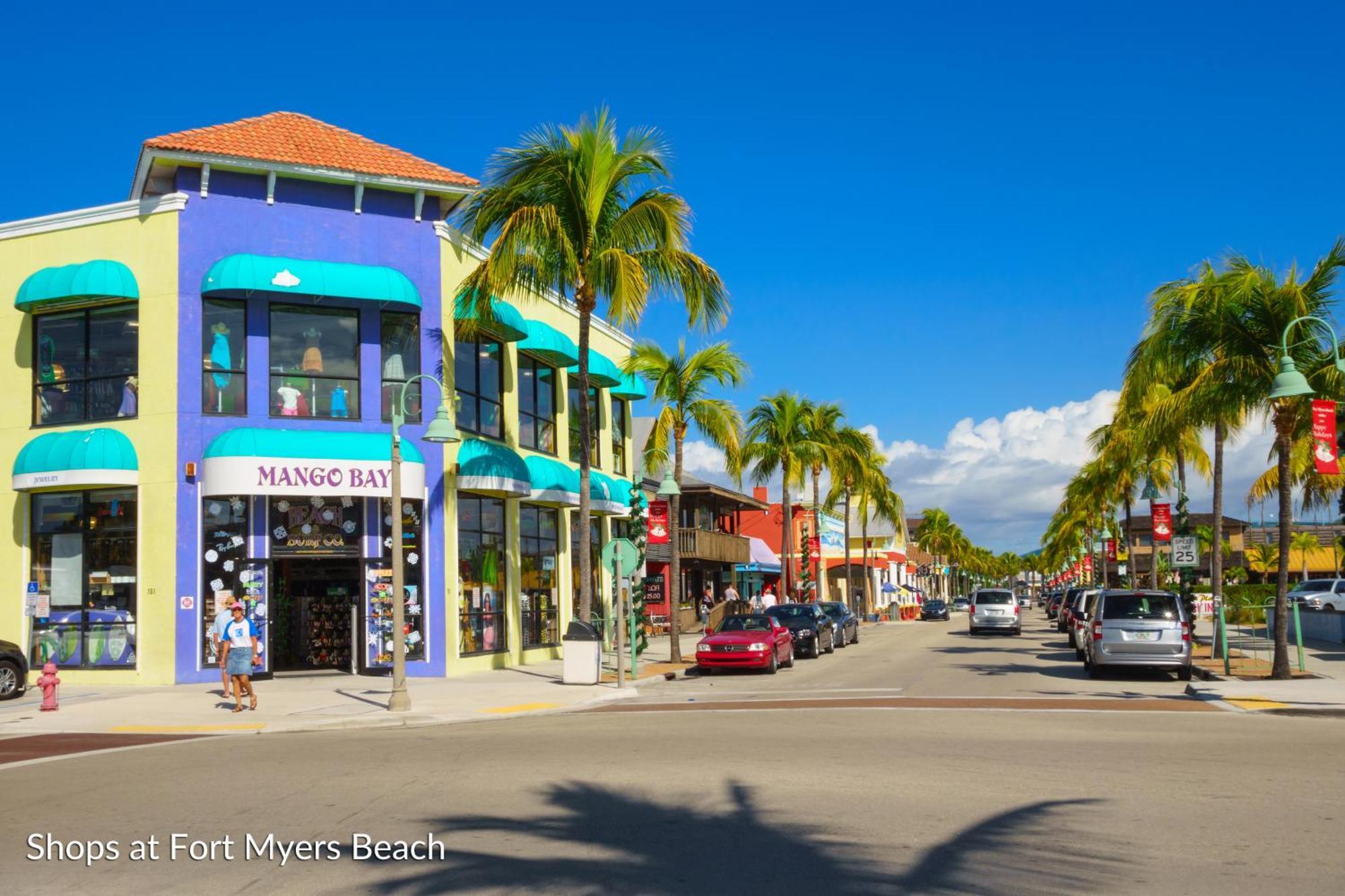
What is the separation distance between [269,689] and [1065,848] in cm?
1825

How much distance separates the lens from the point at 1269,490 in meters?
36.2

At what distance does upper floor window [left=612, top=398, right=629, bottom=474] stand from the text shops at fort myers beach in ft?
36.4

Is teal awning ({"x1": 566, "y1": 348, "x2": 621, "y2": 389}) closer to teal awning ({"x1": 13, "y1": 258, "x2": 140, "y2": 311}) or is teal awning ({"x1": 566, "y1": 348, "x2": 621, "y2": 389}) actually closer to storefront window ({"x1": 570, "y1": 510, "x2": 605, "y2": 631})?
storefront window ({"x1": 570, "y1": 510, "x2": 605, "y2": 631})

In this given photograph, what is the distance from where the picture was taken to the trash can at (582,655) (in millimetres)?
24281

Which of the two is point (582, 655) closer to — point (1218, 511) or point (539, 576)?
point (539, 576)

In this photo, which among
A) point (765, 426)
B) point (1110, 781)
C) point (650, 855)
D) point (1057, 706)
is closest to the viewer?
point (650, 855)

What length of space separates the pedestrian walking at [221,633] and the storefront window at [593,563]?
415 inches

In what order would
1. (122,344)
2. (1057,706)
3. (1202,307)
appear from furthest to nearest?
(122,344) → (1202,307) → (1057,706)

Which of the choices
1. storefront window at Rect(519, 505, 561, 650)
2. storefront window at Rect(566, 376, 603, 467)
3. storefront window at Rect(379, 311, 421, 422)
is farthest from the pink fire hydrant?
storefront window at Rect(566, 376, 603, 467)

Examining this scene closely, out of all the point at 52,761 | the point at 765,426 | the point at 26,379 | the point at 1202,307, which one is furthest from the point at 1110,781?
the point at 765,426

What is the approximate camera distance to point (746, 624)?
29.3 metres

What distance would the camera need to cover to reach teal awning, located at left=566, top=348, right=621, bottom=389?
33.9 m

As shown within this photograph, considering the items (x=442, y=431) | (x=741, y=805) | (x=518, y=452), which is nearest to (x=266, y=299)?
(x=442, y=431)

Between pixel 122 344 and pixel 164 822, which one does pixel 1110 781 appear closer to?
pixel 164 822
